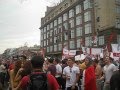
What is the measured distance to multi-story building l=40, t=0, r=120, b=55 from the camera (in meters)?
57.8

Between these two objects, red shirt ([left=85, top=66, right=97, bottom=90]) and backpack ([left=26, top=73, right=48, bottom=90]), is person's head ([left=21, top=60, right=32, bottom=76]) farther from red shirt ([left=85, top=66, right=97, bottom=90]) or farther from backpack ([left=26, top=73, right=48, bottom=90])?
red shirt ([left=85, top=66, right=97, bottom=90])

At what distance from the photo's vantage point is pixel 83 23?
66.3 metres

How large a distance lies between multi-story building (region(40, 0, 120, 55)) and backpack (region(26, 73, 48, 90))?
40.4m

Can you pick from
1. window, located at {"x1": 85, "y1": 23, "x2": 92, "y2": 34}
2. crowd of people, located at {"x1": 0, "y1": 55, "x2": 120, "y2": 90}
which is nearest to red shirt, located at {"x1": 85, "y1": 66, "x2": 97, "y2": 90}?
crowd of people, located at {"x1": 0, "y1": 55, "x2": 120, "y2": 90}

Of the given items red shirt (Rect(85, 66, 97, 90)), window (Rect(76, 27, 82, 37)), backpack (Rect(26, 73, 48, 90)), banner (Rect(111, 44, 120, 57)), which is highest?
window (Rect(76, 27, 82, 37))

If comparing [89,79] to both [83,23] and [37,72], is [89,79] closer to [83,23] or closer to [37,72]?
[37,72]

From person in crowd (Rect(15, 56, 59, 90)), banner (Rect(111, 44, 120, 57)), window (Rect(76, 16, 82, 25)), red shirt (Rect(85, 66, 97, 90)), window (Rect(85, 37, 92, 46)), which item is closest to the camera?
person in crowd (Rect(15, 56, 59, 90))

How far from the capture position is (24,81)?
506 cm

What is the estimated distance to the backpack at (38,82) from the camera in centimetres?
482

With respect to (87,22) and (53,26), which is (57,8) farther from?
(87,22)

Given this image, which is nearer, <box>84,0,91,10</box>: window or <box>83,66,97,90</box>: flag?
<box>83,66,97,90</box>: flag

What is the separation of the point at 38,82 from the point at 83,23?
61939 millimetres

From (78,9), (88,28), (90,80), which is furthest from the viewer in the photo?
(78,9)

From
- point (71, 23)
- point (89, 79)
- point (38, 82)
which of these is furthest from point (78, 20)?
point (38, 82)
